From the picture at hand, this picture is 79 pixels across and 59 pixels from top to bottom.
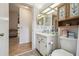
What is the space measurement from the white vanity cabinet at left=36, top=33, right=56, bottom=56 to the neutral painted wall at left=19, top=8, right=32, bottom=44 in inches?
5.6

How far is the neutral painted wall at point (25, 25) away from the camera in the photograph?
141 cm

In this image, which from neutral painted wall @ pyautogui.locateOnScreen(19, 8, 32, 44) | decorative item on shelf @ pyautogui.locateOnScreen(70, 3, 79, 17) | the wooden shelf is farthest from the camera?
neutral painted wall @ pyautogui.locateOnScreen(19, 8, 32, 44)

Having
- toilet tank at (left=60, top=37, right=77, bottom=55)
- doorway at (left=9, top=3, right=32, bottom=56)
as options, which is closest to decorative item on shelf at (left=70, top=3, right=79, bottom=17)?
toilet tank at (left=60, top=37, right=77, bottom=55)

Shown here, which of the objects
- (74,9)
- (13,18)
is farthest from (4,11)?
(74,9)

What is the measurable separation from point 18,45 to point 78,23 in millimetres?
958

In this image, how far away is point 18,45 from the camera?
1.50 m

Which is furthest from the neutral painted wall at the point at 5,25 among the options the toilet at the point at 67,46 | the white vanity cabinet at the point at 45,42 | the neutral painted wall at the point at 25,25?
the toilet at the point at 67,46

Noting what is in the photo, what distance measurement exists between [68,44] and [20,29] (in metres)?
0.76

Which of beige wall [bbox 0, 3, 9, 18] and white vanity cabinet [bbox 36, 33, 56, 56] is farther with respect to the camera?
white vanity cabinet [bbox 36, 33, 56, 56]

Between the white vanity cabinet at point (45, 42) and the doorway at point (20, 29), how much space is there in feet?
0.41

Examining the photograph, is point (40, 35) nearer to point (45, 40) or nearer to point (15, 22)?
point (45, 40)

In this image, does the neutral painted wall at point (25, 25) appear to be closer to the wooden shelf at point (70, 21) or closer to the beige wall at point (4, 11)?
the beige wall at point (4, 11)

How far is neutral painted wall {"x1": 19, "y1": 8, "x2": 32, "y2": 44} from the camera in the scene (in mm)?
1410

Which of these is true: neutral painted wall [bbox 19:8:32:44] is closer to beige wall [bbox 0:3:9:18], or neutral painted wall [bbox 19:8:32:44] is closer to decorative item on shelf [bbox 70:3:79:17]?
beige wall [bbox 0:3:9:18]
